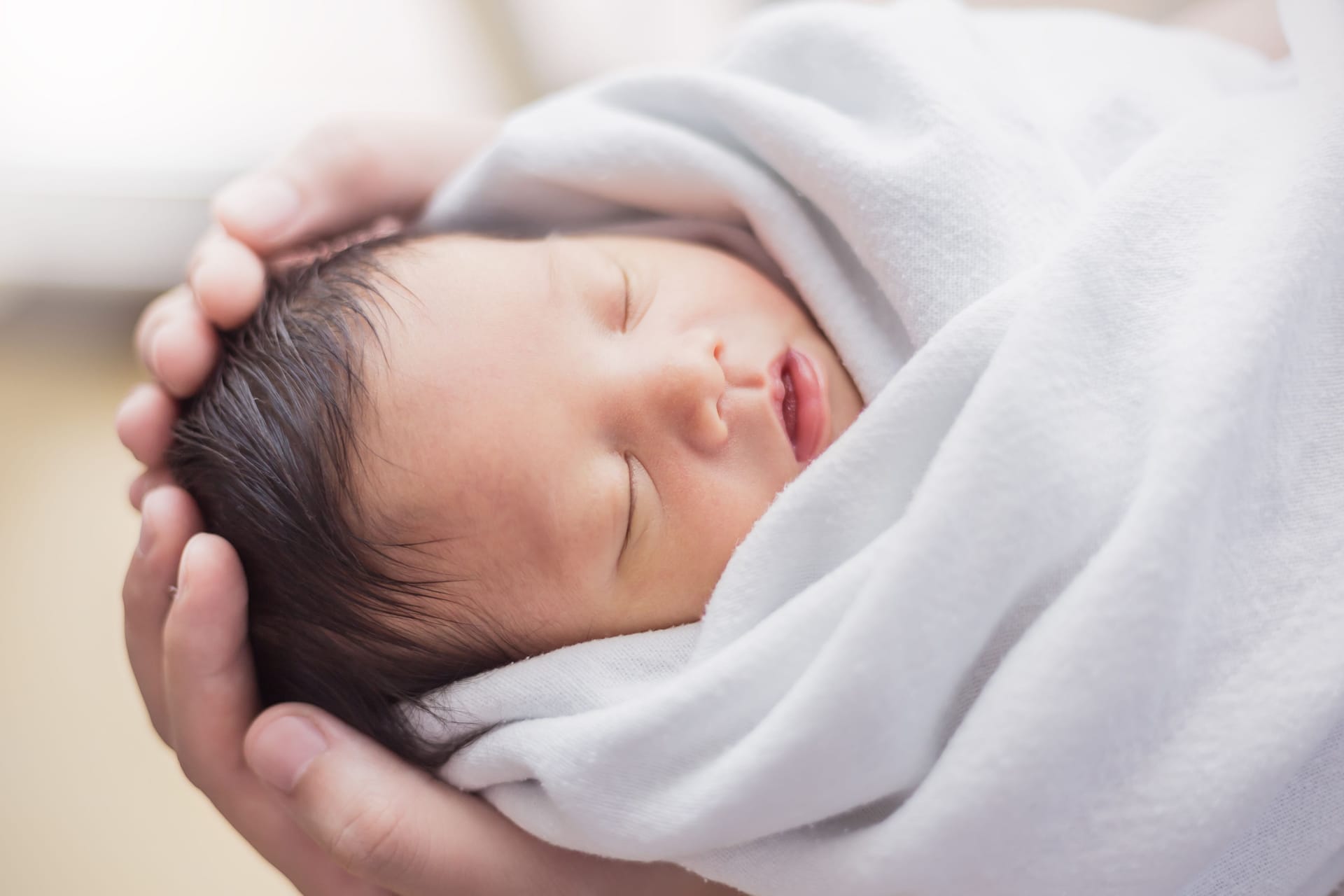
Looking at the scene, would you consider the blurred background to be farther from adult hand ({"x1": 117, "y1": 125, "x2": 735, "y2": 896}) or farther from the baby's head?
the baby's head

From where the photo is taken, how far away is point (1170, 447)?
0.63 meters

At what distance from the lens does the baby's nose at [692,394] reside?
2.54 ft

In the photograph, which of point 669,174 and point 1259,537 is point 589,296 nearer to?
point 669,174

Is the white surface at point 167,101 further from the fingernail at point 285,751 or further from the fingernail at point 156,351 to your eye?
the fingernail at point 285,751

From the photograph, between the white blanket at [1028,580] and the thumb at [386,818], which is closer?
the white blanket at [1028,580]

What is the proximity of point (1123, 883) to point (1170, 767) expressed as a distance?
82 millimetres

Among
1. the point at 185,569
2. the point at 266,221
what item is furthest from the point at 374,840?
the point at 266,221

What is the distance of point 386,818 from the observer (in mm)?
757

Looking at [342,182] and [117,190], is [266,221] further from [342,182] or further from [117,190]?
[117,190]

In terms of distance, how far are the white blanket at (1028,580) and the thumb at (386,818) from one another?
1.8 inches

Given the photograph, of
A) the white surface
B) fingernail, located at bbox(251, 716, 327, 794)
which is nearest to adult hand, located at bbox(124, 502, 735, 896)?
fingernail, located at bbox(251, 716, 327, 794)

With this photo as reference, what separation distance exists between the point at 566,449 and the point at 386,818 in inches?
13.0

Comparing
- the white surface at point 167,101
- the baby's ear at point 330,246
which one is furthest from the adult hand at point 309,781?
the white surface at point 167,101

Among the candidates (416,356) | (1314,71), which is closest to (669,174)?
(416,356)
